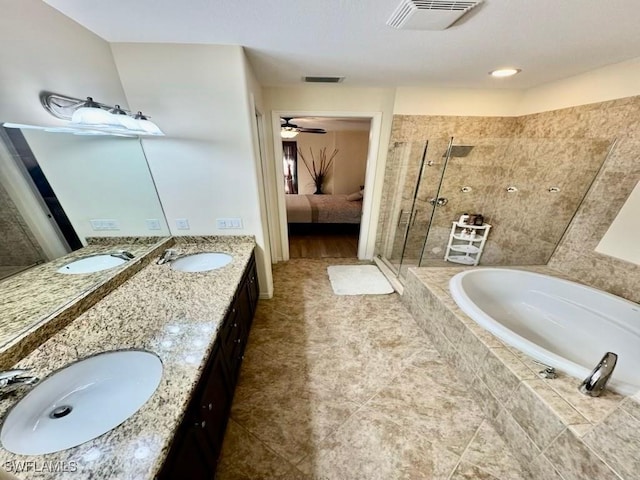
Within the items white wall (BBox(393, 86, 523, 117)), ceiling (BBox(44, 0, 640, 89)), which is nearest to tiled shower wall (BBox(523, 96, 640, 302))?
ceiling (BBox(44, 0, 640, 89))

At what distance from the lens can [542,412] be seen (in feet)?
3.61

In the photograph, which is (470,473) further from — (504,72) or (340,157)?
(340,157)

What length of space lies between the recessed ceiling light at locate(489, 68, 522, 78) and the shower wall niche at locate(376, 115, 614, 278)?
635mm

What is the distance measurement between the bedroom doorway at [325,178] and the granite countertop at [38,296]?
3.00 metres

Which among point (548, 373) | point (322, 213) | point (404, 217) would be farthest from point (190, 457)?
point (322, 213)

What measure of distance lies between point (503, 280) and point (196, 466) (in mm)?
2619

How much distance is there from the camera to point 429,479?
45.6 inches

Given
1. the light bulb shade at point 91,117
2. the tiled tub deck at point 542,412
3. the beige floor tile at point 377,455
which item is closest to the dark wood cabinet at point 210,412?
the beige floor tile at point 377,455

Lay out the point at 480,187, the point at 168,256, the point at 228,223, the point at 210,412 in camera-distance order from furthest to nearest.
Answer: the point at 480,187
the point at 228,223
the point at 168,256
the point at 210,412

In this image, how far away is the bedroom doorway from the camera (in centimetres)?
443

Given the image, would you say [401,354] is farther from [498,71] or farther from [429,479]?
[498,71]

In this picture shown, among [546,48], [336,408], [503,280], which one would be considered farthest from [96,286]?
[546,48]

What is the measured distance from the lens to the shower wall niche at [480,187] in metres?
2.28

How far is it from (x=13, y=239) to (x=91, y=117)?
67cm
